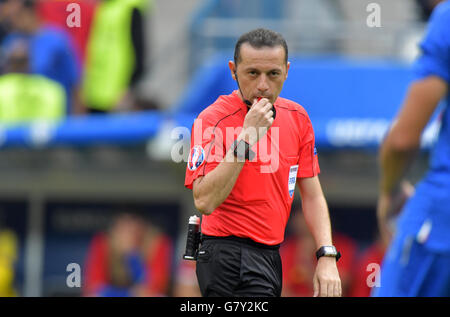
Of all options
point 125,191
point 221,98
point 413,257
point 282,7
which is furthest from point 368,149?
point 221,98

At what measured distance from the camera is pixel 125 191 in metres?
9.20

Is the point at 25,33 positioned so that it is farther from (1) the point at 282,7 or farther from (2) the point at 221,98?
(2) the point at 221,98

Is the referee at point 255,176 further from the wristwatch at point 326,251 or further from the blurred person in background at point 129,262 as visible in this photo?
the blurred person in background at point 129,262

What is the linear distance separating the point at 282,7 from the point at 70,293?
317 centimetres

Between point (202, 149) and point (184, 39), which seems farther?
point (184, 39)

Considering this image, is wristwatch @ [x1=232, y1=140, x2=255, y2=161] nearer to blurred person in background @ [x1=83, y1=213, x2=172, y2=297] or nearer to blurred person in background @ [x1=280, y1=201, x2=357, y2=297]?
blurred person in background @ [x1=280, y1=201, x2=357, y2=297]

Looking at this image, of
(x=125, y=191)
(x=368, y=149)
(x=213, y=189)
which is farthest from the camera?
(x=125, y=191)

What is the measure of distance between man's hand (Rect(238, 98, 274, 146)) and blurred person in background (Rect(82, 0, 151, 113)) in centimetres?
644

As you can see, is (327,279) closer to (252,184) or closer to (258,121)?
(252,184)

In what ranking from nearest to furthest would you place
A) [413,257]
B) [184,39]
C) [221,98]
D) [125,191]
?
[221,98] < [413,257] < [125,191] < [184,39]

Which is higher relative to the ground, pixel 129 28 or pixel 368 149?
pixel 129 28

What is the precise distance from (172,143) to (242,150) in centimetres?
558

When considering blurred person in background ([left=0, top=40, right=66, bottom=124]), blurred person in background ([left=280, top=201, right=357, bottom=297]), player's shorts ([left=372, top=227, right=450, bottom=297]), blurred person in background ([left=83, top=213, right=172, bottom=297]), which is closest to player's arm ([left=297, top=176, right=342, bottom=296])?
player's shorts ([left=372, top=227, right=450, bottom=297])

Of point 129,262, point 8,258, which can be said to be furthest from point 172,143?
point 8,258
